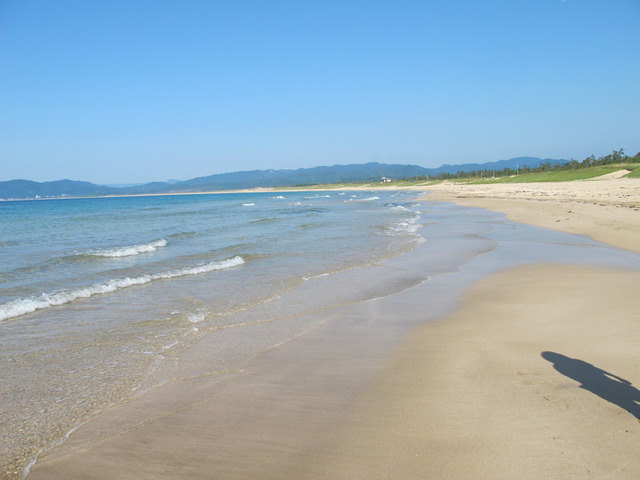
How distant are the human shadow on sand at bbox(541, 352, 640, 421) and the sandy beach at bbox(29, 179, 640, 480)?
0.06ft

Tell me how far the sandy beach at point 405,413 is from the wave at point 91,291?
4913 mm

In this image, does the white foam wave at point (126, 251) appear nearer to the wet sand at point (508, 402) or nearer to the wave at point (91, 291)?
the wave at point (91, 291)

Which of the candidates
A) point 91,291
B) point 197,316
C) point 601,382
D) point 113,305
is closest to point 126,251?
point 91,291

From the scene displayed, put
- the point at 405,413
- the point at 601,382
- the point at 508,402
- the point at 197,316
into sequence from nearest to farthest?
the point at 405,413 → the point at 508,402 → the point at 601,382 → the point at 197,316

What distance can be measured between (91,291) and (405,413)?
348 inches

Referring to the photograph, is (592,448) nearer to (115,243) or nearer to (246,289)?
(246,289)

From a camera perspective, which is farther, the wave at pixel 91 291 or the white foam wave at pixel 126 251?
the white foam wave at pixel 126 251

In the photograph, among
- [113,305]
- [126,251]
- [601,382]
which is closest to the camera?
[601,382]

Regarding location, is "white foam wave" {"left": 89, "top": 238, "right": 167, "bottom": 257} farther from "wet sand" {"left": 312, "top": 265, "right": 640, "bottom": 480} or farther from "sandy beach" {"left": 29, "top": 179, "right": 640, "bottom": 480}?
"wet sand" {"left": 312, "top": 265, "right": 640, "bottom": 480}

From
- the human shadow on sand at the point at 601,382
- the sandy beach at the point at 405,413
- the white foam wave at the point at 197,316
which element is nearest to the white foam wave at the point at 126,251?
the white foam wave at the point at 197,316

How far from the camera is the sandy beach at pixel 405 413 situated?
3.45m

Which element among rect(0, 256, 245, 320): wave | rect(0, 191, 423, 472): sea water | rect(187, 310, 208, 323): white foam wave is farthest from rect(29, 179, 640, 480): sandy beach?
rect(0, 256, 245, 320): wave

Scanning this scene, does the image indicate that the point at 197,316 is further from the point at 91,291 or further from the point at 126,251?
the point at 126,251

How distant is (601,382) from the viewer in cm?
470
